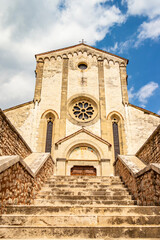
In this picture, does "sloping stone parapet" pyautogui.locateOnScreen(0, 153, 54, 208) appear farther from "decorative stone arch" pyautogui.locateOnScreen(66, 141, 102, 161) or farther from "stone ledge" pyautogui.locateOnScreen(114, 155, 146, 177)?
"decorative stone arch" pyautogui.locateOnScreen(66, 141, 102, 161)

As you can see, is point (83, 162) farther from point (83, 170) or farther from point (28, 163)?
point (28, 163)

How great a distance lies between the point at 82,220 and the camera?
3662 mm

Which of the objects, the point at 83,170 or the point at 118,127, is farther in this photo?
the point at 118,127

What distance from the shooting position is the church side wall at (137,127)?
14.2 meters

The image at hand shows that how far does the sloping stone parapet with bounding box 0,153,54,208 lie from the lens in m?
4.24

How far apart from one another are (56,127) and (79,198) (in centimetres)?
926

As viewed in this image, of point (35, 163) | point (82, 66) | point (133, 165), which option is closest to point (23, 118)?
point (82, 66)

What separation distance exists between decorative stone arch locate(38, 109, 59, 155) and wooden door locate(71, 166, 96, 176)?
2.29 metres

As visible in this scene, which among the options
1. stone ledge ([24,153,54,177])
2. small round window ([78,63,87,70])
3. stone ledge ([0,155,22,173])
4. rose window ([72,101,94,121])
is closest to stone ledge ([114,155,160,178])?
stone ledge ([24,153,54,177])

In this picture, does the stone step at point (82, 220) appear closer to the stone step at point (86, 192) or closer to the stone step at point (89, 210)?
the stone step at point (89, 210)

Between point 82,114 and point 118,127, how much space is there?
10.1ft

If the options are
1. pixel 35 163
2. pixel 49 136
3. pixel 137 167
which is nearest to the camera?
pixel 137 167

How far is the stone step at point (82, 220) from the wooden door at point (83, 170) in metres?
9.18

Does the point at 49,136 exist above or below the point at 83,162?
above
